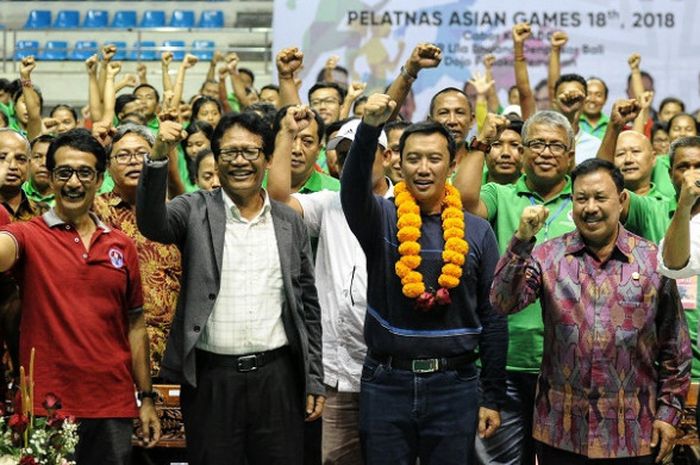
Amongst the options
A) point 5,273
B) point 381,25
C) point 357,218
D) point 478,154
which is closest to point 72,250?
point 5,273

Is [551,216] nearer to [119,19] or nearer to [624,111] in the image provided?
[624,111]

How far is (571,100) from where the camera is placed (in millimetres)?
6707

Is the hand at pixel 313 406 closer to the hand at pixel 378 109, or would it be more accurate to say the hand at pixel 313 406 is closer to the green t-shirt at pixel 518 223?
the green t-shirt at pixel 518 223

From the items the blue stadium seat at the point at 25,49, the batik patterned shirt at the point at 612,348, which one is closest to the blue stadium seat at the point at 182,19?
the blue stadium seat at the point at 25,49

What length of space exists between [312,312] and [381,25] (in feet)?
19.3

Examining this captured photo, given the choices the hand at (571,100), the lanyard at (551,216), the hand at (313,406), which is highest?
the hand at (571,100)

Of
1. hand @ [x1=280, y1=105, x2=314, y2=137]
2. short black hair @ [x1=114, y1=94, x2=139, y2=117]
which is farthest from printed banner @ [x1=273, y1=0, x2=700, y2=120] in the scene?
hand @ [x1=280, y1=105, x2=314, y2=137]

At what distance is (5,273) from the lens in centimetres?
466

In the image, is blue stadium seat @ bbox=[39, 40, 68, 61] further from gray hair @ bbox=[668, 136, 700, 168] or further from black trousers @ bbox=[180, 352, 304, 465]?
black trousers @ bbox=[180, 352, 304, 465]

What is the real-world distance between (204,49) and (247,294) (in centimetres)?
976

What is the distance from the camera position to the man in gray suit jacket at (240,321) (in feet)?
14.7

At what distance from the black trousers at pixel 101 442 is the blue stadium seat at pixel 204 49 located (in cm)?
981

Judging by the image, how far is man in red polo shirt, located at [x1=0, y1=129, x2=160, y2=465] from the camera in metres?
4.44

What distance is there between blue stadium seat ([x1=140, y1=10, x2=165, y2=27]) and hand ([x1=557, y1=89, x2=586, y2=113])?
10.3m
